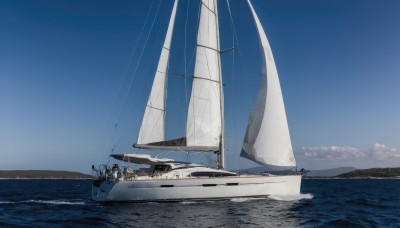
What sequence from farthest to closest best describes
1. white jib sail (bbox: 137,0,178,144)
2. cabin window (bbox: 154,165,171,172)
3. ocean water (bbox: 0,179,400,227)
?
white jib sail (bbox: 137,0,178,144), cabin window (bbox: 154,165,171,172), ocean water (bbox: 0,179,400,227)

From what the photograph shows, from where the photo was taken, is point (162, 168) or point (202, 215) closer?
point (202, 215)

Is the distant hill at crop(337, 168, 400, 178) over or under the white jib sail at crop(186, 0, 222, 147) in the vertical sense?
under

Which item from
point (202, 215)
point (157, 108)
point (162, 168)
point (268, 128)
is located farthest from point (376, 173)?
point (202, 215)

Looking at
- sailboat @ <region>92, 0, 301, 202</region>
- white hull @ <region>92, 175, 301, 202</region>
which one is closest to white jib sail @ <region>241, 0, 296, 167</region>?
sailboat @ <region>92, 0, 301, 202</region>

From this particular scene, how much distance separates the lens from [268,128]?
27844 mm

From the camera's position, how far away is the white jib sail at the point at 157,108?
28375 millimetres

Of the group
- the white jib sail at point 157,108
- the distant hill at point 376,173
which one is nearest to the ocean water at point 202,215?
the white jib sail at point 157,108

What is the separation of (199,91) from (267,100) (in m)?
4.93

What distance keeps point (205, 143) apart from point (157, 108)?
171 inches

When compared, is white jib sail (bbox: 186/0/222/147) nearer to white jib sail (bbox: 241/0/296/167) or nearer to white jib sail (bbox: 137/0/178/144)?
white jib sail (bbox: 137/0/178/144)

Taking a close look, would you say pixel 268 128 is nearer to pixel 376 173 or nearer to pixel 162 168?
pixel 162 168

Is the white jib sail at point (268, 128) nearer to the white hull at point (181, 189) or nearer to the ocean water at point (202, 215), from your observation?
the white hull at point (181, 189)

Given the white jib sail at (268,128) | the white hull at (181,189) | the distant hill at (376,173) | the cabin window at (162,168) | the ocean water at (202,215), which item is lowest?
the distant hill at (376,173)

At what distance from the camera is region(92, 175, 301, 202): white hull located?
24.7 m
